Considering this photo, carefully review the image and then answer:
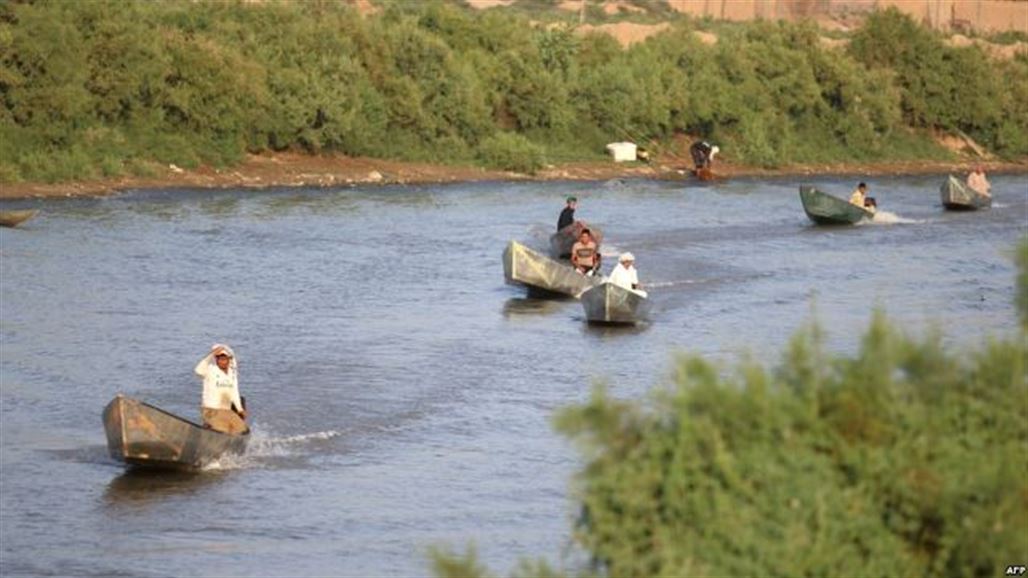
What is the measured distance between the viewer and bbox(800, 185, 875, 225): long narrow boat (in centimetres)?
4819

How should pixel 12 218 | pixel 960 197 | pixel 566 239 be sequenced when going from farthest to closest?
1. pixel 960 197
2. pixel 12 218
3. pixel 566 239

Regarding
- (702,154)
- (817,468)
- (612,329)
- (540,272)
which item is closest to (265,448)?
(612,329)

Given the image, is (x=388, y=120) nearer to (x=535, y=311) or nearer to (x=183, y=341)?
(x=535, y=311)

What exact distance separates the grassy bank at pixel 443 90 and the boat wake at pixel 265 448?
25.1m

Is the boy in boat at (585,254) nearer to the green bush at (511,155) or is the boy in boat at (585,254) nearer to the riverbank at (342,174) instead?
the riverbank at (342,174)

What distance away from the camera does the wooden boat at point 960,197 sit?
5338cm

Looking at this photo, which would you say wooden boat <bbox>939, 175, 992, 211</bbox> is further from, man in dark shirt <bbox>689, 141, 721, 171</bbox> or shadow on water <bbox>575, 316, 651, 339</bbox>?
shadow on water <bbox>575, 316, 651, 339</bbox>

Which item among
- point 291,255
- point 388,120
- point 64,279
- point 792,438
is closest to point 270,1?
point 388,120

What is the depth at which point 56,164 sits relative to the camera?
48.6m

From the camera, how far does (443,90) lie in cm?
5956

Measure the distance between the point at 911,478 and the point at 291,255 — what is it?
3036 cm

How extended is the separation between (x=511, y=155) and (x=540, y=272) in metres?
23.5

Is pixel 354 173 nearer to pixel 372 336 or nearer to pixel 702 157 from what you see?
pixel 702 157

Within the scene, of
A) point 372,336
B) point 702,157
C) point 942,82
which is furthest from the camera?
point 942,82
